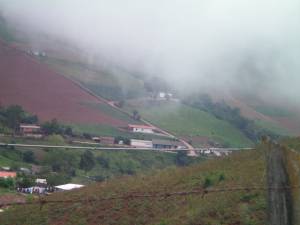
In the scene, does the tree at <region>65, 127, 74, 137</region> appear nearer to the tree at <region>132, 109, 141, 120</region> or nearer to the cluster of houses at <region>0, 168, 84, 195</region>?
the tree at <region>132, 109, 141, 120</region>

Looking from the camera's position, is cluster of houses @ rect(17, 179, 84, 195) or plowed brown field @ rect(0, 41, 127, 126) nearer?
cluster of houses @ rect(17, 179, 84, 195)

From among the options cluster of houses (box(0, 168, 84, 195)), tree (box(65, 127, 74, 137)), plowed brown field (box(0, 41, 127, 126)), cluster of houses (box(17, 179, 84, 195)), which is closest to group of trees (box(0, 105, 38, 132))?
plowed brown field (box(0, 41, 127, 126))

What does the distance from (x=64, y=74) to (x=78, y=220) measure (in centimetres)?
6361

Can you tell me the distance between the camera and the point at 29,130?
5097 cm

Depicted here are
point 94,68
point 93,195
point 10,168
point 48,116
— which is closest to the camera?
point 93,195

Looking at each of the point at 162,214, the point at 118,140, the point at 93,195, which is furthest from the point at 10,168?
the point at 162,214

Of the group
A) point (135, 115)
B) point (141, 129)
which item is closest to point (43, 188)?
point (141, 129)

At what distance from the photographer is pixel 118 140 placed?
54.6 meters

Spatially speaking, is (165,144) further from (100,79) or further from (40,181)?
(100,79)

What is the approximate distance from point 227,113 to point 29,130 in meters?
32.1

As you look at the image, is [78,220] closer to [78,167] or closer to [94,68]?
[78,167]

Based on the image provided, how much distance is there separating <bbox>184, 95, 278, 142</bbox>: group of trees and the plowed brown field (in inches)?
660

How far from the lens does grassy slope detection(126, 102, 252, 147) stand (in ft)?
204

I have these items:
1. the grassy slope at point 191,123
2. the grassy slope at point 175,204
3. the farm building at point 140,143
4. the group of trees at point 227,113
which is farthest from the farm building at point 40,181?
the group of trees at point 227,113
